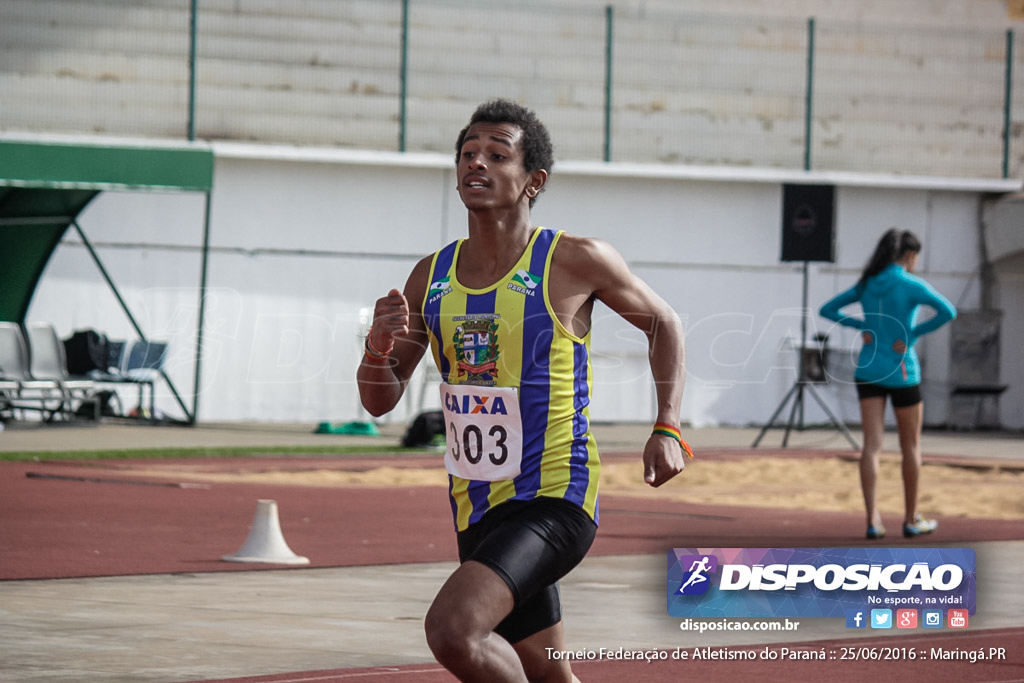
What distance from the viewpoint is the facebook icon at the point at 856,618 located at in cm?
611

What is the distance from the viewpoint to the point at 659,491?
49.9ft

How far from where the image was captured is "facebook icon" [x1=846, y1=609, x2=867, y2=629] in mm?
6105

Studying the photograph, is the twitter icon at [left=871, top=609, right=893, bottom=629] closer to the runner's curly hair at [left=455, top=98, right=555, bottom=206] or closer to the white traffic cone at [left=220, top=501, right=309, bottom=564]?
the runner's curly hair at [left=455, top=98, right=555, bottom=206]

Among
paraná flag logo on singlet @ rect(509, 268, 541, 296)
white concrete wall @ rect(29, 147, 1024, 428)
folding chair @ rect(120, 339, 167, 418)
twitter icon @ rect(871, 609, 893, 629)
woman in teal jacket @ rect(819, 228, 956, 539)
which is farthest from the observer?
white concrete wall @ rect(29, 147, 1024, 428)

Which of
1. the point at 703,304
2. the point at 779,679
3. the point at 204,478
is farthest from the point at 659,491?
the point at 703,304

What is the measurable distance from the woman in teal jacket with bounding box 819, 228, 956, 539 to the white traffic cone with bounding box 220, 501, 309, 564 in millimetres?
3751

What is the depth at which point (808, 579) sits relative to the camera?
540cm

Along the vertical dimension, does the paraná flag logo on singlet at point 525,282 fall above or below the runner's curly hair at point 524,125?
below

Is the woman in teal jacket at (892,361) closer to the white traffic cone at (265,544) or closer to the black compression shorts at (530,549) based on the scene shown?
the white traffic cone at (265,544)

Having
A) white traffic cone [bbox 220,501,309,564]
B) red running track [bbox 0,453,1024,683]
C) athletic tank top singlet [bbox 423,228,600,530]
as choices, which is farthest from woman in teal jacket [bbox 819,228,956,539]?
athletic tank top singlet [bbox 423,228,600,530]

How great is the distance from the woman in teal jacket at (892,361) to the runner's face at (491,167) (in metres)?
6.12

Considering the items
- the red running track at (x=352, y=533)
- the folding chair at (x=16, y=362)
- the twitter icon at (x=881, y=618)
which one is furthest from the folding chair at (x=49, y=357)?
the twitter icon at (x=881, y=618)

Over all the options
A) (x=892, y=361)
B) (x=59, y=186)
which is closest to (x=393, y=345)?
(x=892, y=361)

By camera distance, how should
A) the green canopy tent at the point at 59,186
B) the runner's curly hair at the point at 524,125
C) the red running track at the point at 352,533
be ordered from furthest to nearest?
1. the green canopy tent at the point at 59,186
2. the red running track at the point at 352,533
3. the runner's curly hair at the point at 524,125
